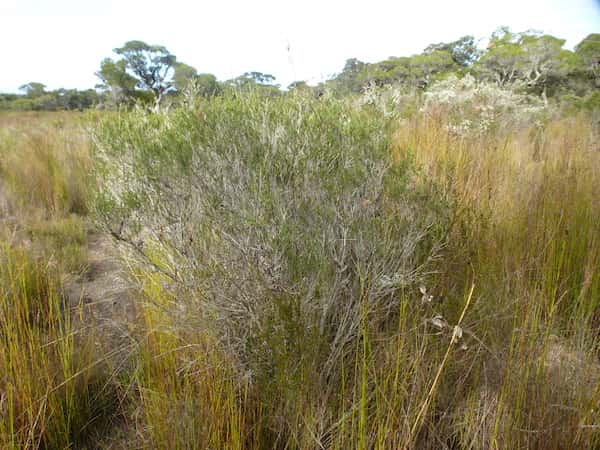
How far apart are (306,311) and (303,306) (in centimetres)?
3

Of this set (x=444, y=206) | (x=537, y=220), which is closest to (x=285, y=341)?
(x=444, y=206)

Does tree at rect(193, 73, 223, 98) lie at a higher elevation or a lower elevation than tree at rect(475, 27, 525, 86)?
lower

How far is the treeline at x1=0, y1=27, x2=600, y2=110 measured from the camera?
245 cm

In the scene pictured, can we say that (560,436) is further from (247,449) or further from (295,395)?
(247,449)

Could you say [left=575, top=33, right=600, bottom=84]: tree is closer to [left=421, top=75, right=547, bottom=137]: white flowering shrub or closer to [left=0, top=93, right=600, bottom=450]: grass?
[left=421, top=75, right=547, bottom=137]: white flowering shrub

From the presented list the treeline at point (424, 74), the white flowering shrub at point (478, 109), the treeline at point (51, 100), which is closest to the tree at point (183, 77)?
the treeline at point (424, 74)

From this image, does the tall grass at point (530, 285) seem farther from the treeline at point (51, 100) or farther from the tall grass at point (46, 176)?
the treeline at point (51, 100)

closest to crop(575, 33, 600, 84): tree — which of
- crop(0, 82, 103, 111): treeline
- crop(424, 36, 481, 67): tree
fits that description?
crop(424, 36, 481, 67): tree

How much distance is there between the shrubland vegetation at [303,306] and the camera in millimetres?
1315

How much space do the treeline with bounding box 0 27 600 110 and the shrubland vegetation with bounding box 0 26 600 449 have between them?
0.29 ft

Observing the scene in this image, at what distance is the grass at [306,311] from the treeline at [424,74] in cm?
32

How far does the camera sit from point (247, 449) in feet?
4.68

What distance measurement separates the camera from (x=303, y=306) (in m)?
1.55

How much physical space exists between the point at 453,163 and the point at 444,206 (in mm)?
1416
